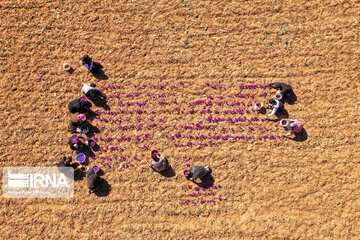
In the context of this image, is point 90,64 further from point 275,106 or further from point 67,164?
point 275,106

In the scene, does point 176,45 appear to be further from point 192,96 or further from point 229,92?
point 229,92

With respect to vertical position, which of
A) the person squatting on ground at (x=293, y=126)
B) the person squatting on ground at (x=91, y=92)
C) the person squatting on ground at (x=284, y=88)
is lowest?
the person squatting on ground at (x=293, y=126)

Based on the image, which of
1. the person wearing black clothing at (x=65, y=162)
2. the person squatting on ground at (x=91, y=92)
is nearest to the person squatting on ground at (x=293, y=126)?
the person squatting on ground at (x=91, y=92)

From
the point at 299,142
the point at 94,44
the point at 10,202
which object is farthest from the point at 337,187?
the point at 10,202

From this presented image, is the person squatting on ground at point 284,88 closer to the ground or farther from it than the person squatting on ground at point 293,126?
farther from it

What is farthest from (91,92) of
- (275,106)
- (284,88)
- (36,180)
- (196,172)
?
(284,88)

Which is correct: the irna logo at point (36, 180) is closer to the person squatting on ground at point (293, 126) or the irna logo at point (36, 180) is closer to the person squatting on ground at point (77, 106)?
the person squatting on ground at point (77, 106)

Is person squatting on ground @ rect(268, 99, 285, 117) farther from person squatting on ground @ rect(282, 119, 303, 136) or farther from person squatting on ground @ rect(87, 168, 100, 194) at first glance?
person squatting on ground @ rect(87, 168, 100, 194)

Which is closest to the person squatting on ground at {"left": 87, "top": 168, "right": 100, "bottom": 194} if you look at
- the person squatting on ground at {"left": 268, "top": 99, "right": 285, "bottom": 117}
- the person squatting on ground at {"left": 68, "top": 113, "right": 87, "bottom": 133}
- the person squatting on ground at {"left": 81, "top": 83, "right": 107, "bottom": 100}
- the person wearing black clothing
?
the person wearing black clothing

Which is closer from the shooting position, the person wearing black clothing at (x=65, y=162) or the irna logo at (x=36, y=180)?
the person wearing black clothing at (x=65, y=162)
